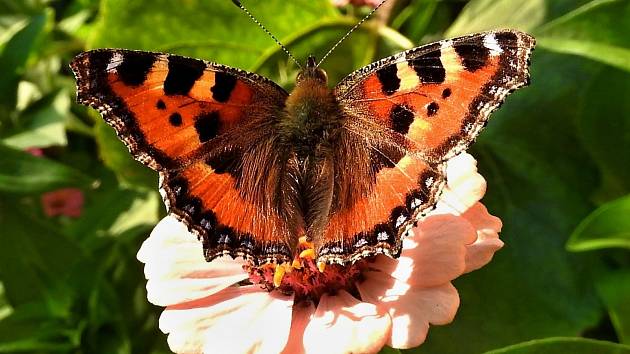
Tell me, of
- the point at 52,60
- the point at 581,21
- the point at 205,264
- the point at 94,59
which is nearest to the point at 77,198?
the point at 52,60

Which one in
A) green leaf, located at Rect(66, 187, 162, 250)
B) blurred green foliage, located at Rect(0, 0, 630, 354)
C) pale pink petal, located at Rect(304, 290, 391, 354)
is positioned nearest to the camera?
pale pink petal, located at Rect(304, 290, 391, 354)

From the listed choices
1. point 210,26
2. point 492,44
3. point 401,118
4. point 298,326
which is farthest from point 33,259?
point 492,44

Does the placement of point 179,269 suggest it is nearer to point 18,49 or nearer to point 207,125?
point 207,125

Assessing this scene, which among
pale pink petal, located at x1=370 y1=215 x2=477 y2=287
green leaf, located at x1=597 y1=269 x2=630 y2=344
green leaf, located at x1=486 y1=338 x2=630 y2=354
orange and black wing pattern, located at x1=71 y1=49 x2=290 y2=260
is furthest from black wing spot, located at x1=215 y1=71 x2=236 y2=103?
green leaf, located at x1=597 y1=269 x2=630 y2=344

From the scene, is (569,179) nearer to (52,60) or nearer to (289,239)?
(289,239)

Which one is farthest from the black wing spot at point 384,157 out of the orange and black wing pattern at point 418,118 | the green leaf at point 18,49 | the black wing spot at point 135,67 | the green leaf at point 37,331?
the green leaf at point 18,49

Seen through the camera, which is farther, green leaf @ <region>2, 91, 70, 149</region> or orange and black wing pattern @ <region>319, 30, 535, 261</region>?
green leaf @ <region>2, 91, 70, 149</region>

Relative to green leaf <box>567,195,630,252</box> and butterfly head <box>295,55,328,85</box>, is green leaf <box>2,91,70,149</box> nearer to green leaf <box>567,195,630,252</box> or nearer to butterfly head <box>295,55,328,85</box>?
butterfly head <box>295,55,328,85</box>
